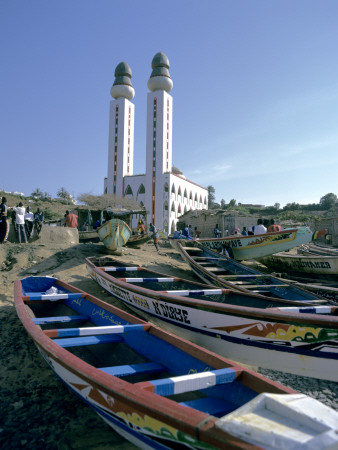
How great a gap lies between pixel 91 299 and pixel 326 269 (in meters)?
8.15

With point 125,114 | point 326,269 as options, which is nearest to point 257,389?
point 326,269

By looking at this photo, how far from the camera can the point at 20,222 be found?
11.2 metres

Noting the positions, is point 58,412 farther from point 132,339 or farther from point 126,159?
point 126,159

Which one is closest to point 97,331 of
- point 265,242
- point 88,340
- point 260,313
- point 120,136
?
point 88,340

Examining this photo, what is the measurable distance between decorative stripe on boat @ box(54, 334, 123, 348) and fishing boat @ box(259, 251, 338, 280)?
8.19 metres

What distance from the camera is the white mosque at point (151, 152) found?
41.1m

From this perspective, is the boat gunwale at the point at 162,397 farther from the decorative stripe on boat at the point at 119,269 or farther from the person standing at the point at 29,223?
the person standing at the point at 29,223

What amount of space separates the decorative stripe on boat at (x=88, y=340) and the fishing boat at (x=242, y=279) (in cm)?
244

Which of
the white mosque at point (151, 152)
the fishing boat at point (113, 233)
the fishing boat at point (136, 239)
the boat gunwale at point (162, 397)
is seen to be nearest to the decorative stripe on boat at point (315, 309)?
the boat gunwale at point (162, 397)

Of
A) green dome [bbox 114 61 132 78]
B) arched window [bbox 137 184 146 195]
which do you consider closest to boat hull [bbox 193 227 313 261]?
arched window [bbox 137 184 146 195]

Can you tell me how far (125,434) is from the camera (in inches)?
80.4

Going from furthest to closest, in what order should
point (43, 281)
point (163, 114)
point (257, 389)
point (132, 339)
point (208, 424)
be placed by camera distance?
point (163, 114) → point (43, 281) → point (132, 339) → point (257, 389) → point (208, 424)

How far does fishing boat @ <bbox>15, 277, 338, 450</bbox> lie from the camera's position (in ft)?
4.38

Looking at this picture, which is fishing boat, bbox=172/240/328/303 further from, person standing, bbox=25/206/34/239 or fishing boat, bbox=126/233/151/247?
person standing, bbox=25/206/34/239
